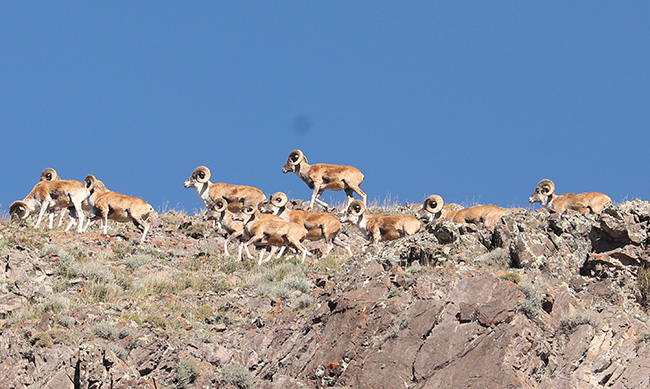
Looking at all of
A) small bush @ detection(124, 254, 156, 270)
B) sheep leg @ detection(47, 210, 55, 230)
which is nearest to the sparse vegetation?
small bush @ detection(124, 254, 156, 270)

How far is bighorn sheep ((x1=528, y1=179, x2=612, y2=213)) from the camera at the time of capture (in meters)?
25.9

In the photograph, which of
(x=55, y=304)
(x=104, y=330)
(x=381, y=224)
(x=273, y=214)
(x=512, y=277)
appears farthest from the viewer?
(x=273, y=214)

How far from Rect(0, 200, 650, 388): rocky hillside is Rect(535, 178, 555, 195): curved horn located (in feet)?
25.8

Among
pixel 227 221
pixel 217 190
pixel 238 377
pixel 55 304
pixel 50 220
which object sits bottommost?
pixel 238 377

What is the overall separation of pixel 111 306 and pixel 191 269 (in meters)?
5.73

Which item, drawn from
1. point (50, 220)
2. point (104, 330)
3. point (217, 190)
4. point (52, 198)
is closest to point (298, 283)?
point (104, 330)

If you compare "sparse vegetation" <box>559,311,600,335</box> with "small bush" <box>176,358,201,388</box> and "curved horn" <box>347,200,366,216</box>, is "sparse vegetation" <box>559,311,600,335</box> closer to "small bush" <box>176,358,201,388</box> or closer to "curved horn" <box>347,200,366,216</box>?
"small bush" <box>176,358,201,388</box>

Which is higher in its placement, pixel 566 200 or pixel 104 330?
pixel 566 200

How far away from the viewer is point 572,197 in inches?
1056

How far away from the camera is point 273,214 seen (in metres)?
28.3

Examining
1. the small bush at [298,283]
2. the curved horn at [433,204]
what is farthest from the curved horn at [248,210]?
the small bush at [298,283]

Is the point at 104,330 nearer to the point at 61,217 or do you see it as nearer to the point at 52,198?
the point at 52,198

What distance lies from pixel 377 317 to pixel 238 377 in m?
2.64

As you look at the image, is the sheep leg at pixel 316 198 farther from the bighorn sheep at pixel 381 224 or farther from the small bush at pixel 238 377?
the small bush at pixel 238 377
